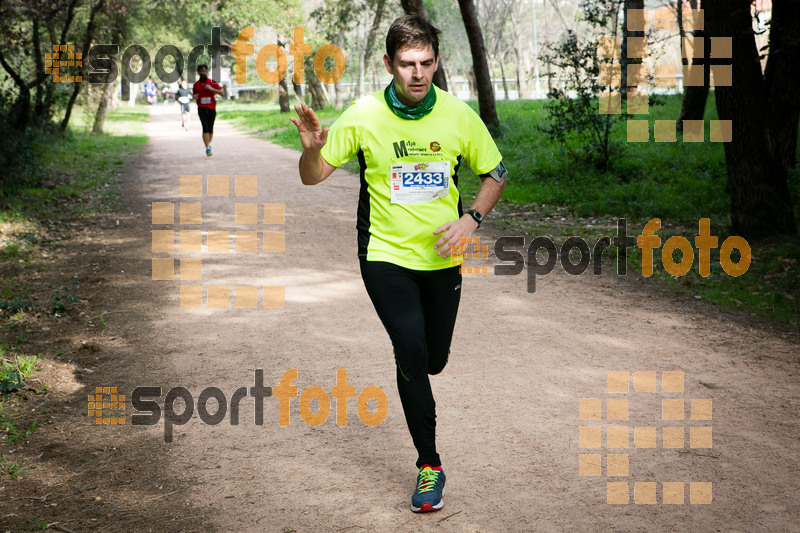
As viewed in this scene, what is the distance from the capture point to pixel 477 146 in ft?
12.5

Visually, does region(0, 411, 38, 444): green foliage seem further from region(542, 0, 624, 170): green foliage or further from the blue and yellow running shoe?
region(542, 0, 624, 170): green foliage

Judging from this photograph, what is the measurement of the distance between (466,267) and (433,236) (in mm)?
5303

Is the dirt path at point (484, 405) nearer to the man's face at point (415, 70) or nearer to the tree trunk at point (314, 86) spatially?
the man's face at point (415, 70)

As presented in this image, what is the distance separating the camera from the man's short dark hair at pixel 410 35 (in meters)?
3.50

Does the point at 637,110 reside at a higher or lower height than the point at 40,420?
higher

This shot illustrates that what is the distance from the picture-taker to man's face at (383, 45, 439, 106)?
138 inches

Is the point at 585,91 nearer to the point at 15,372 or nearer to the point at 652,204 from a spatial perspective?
the point at 652,204

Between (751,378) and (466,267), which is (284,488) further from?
(466,267)

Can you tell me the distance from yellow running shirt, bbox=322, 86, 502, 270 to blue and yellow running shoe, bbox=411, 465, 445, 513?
3.40 ft

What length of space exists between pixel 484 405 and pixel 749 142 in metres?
5.94

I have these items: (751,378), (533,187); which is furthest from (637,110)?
(751,378)

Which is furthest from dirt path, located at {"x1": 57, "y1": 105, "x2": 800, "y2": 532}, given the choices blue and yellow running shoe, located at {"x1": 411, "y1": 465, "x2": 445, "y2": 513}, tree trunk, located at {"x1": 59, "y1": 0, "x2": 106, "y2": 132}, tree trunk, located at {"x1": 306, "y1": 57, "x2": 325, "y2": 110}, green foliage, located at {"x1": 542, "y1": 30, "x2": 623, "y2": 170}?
tree trunk, located at {"x1": 306, "y1": 57, "x2": 325, "y2": 110}

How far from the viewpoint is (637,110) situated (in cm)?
1393

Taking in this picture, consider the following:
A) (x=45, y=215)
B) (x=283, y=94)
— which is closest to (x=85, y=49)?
(x=45, y=215)
